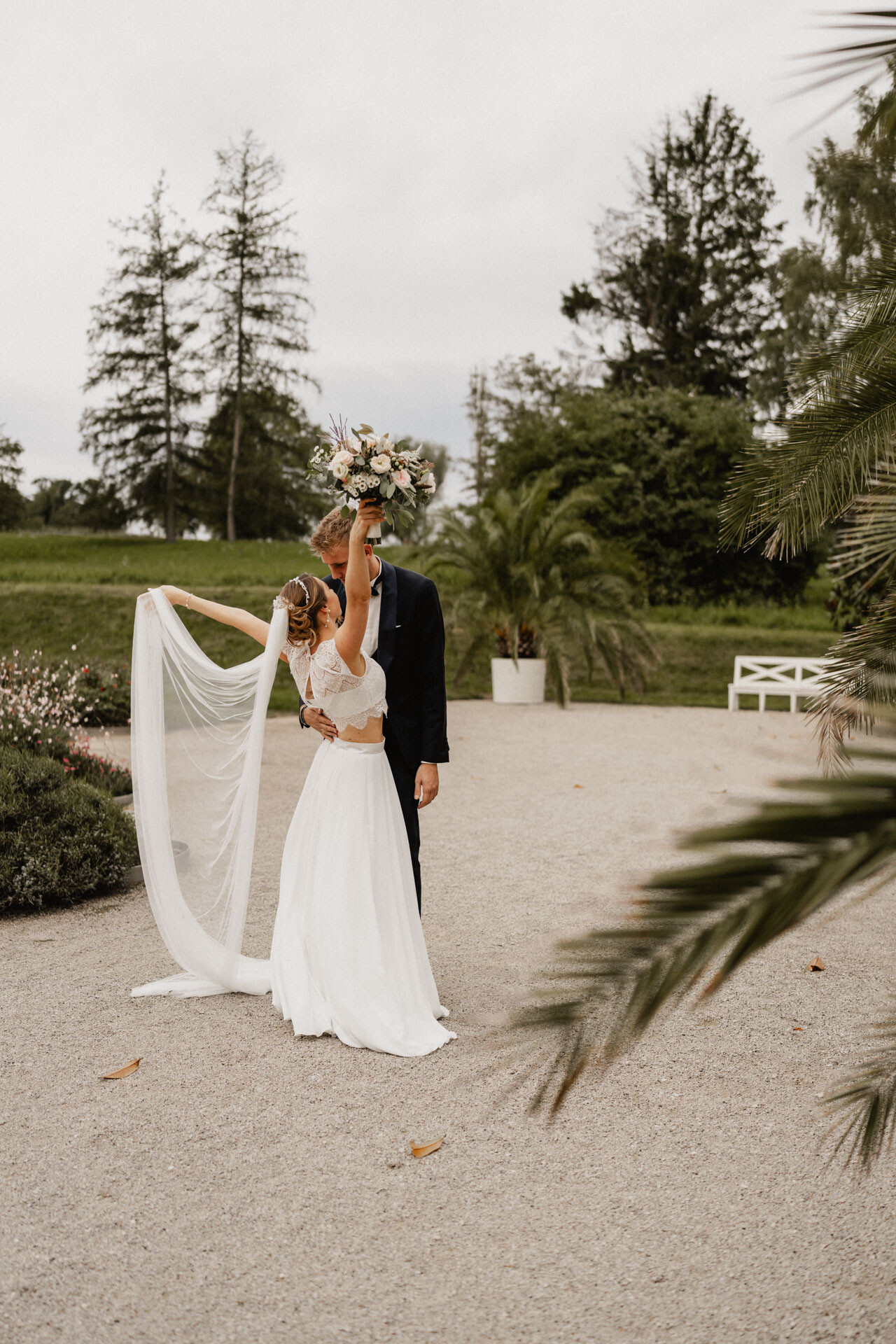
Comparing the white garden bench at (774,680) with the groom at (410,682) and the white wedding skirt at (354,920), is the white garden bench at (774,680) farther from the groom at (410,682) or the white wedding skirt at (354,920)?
the white wedding skirt at (354,920)

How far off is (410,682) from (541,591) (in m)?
11.5

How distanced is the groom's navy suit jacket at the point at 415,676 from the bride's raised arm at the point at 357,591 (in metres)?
0.30

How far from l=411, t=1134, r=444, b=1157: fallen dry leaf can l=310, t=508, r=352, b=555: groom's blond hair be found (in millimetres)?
2030

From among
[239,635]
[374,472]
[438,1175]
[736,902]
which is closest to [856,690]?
[736,902]

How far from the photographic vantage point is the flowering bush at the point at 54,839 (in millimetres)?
5645

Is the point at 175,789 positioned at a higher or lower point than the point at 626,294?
lower

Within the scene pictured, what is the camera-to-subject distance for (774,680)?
55.3 ft

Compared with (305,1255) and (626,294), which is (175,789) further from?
(626,294)

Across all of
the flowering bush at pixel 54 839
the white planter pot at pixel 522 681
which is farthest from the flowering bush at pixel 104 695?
the flowering bush at pixel 54 839

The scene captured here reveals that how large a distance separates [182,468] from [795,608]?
1841cm

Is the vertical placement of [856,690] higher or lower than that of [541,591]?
lower

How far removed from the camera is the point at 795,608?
958 inches

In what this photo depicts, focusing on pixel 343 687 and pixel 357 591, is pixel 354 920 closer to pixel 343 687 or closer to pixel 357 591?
pixel 343 687

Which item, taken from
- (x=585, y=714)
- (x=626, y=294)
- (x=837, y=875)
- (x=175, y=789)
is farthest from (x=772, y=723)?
(x=626, y=294)
